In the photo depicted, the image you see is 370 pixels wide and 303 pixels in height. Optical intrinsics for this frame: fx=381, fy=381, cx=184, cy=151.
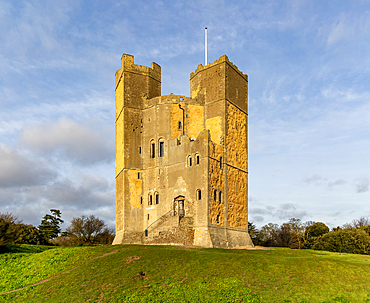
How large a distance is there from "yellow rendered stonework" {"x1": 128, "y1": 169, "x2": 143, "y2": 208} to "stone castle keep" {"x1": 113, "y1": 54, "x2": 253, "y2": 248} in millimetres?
115

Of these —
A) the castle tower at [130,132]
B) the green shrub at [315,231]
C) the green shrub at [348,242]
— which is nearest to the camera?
the castle tower at [130,132]

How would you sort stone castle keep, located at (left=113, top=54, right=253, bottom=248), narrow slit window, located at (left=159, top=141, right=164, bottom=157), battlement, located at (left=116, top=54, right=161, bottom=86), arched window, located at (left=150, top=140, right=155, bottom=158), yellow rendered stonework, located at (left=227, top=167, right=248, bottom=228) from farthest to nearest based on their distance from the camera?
battlement, located at (left=116, top=54, right=161, bottom=86) → arched window, located at (left=150, top=140, right=155, bottom=158) → narrow slit window, located at (left=159, top=141, right=164, bottom=157) → yellow rendered stonework, located at (left=227, top=167, right=248, bottom=228) → stone castle keep, located at (left=113, top=54, right=253, bottom=248)

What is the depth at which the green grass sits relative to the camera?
763 inches

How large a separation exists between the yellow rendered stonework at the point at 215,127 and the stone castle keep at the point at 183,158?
0.11 meters

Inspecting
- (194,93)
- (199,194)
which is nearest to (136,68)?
(194,93)

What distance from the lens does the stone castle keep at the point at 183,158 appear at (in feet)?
128

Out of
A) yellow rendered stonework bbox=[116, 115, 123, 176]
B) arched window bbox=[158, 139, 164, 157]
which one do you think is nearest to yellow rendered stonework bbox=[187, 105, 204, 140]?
arched window bbox=[158, 139, 164, 157]

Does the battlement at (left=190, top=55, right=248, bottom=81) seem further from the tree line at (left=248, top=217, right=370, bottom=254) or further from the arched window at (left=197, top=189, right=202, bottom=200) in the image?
the tree line at (left=248, top=217, right=370, bottom=254)

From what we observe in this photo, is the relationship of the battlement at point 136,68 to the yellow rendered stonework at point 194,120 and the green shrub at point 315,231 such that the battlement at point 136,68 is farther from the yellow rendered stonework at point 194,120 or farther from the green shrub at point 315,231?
the green shrub at point 315,231

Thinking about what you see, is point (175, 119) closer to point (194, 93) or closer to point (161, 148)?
point (161, 148)

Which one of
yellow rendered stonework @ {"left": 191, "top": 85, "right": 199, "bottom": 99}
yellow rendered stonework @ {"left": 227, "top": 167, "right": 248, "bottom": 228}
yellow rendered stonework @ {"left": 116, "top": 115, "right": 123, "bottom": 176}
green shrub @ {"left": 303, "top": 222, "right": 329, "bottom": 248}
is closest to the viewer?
yellow rendered stonework @ {"left": 227, "top": 167, "right": 248, "bottom": 228}

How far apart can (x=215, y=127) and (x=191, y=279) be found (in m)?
23.8

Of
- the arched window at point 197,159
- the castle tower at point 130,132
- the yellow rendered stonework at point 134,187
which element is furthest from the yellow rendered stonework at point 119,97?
the arched window at point 197,159

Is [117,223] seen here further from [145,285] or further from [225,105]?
[145,285]
